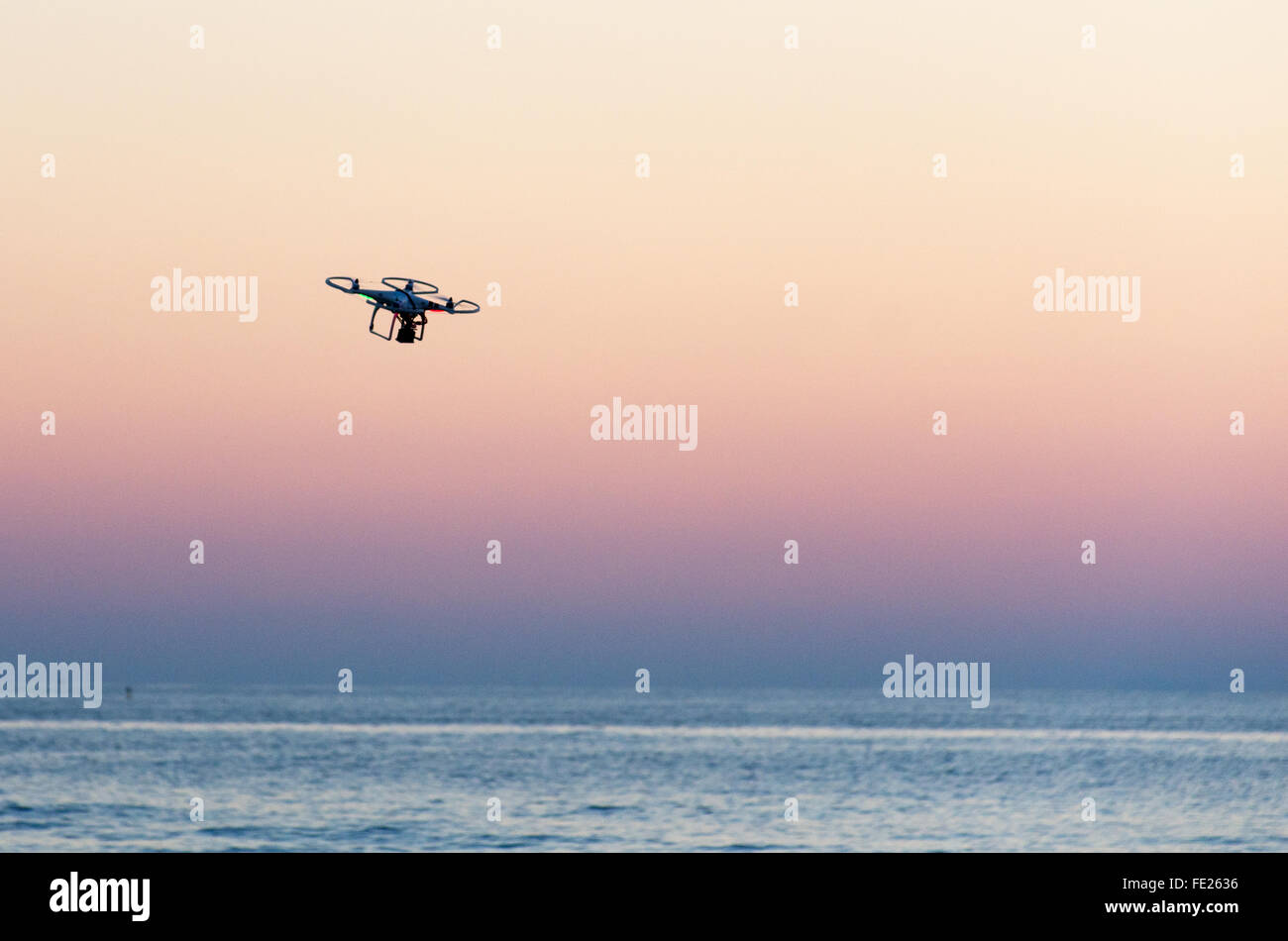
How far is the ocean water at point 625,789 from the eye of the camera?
69.2 m

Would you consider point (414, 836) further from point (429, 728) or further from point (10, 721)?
point (10, 721)

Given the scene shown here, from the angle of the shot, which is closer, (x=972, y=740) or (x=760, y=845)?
(x=760, y=845)

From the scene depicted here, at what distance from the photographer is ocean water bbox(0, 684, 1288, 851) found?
6925 cm

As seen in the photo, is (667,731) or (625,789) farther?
(667,731)

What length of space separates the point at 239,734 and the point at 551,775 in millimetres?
56194

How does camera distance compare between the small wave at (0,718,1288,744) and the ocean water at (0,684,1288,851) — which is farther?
the small wave at (0,718,1288,744)

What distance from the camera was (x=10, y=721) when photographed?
173 metres

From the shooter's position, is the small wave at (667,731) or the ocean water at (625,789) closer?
the ocean water at (625,789)

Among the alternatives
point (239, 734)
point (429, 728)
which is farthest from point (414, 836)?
point (429, 728)

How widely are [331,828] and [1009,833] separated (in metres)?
30.9

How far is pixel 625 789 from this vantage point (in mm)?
87375
